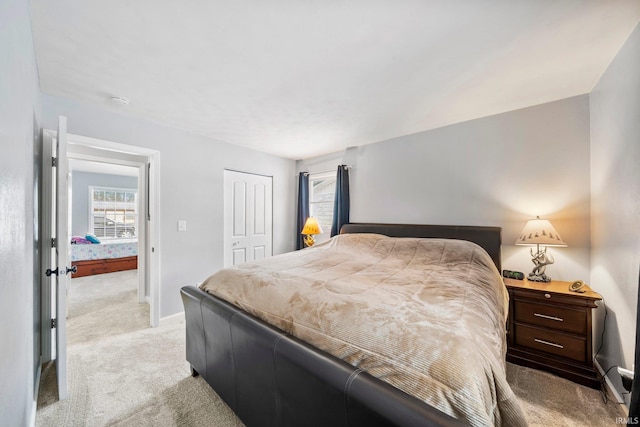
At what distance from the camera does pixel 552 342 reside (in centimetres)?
205

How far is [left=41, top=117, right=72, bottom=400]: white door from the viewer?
1.70 metres

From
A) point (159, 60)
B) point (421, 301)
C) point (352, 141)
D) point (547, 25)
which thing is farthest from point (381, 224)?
point (159, 60)

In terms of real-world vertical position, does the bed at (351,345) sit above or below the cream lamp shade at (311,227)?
below

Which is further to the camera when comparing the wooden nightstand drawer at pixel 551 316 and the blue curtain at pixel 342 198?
the blue curtain at pixel 342 198

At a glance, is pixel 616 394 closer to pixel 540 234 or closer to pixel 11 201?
pixel 540 234

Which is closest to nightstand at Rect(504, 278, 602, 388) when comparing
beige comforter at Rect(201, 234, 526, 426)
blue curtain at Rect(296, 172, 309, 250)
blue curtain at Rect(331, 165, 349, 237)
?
beige comforter at Rect(201, 234, 526, 426)

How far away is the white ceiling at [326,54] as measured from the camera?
1.38m

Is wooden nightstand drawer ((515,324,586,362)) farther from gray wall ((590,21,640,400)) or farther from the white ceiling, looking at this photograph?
the white ceiling

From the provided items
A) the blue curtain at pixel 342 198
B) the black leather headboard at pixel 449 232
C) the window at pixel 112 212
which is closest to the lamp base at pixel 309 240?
the blue curtain at pixel 342 198

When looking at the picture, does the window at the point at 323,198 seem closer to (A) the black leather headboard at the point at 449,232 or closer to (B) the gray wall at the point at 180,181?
(A) the black leather headboard at the point at 449,232

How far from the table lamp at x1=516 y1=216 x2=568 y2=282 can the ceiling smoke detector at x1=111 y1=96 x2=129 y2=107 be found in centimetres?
398

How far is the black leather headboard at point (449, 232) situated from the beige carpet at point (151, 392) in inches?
42.9

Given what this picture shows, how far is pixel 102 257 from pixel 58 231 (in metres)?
4.84

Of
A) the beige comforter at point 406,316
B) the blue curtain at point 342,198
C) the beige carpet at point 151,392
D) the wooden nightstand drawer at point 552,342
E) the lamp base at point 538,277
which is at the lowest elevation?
the beige carpet at point 151,392
